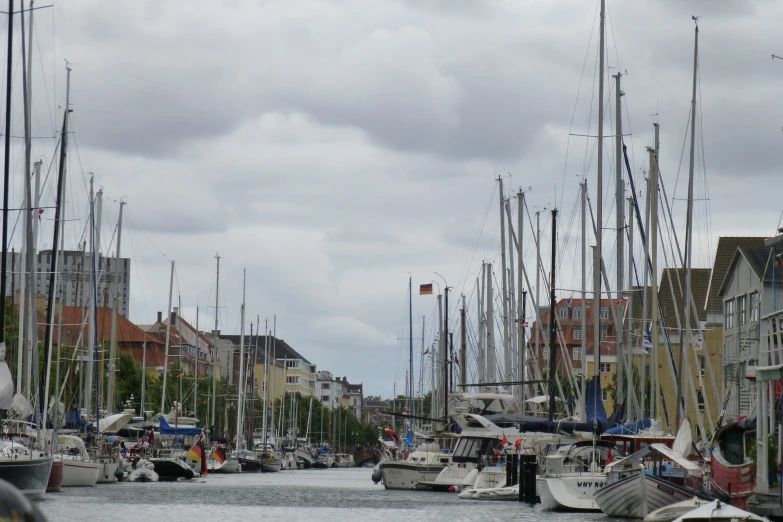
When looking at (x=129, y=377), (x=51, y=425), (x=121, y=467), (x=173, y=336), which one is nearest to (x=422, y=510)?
(x=51, y=425)

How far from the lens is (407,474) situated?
65875 millimetres

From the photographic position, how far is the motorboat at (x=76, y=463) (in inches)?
2346

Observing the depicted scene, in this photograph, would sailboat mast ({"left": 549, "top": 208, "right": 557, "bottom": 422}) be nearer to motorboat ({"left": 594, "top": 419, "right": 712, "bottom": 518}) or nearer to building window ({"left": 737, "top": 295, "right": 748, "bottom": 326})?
building window ({"left": 737, "top": 295, "right": 748, "bottom": 326})

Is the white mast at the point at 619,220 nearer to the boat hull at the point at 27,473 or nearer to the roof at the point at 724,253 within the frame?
the boat hull at the point at 27,473

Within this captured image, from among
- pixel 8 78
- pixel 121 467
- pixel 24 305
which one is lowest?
pixel 121 467

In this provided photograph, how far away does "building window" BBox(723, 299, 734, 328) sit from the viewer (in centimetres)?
6581

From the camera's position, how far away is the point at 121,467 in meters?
71.2

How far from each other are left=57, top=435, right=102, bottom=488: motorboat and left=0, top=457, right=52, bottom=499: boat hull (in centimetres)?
1392

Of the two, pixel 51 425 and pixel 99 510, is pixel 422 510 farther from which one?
pixel 51 425

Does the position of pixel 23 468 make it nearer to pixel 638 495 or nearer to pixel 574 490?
pixel 574 490

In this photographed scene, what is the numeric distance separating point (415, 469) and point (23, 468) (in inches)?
1073

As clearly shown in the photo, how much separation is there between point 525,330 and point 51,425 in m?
25.5

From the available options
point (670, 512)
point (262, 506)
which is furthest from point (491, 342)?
point (670, 512)

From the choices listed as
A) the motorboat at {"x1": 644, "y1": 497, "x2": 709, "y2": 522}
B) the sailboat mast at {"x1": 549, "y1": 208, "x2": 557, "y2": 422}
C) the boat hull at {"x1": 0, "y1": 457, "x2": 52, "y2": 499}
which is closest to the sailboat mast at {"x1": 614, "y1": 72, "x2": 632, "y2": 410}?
the sailboat mast at {"x1": 549, "y1": 208, "x2": 557, "y2": 422}
